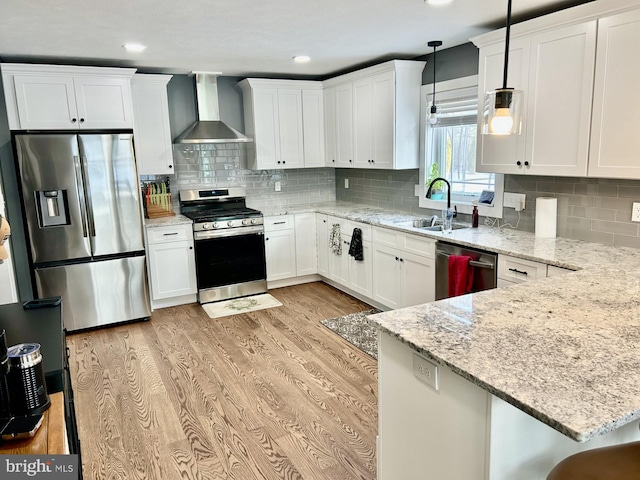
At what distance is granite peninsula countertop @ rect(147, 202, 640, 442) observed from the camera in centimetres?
118

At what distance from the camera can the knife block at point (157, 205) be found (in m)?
4.88

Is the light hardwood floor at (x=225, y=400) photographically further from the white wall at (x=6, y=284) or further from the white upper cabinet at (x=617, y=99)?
the white upper cabinet at (x=617, y=99)

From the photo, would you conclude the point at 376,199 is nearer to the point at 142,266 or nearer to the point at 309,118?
the point at 309,118

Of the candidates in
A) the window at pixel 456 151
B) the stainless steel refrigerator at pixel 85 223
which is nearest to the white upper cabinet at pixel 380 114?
the window at pixel 456 151

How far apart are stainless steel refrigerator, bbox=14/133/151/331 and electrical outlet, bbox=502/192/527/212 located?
316cm

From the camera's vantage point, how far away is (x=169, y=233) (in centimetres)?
461

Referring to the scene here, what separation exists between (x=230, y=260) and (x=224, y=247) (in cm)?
16

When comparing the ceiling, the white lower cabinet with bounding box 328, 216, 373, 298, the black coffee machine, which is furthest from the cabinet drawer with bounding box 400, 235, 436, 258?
the black coffee machine

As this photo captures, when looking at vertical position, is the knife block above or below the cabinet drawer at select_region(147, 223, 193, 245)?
above

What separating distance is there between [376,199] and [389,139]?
3.21ft

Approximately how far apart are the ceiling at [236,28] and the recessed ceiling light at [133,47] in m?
0.07

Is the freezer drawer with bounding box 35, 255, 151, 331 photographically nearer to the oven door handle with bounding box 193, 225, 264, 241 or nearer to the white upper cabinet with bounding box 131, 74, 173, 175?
the oven door handle with bounding box 193, 225, 264, 241

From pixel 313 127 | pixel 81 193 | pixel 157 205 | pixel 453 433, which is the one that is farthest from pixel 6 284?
pixel 453 433

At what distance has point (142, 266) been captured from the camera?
4.36 metres
